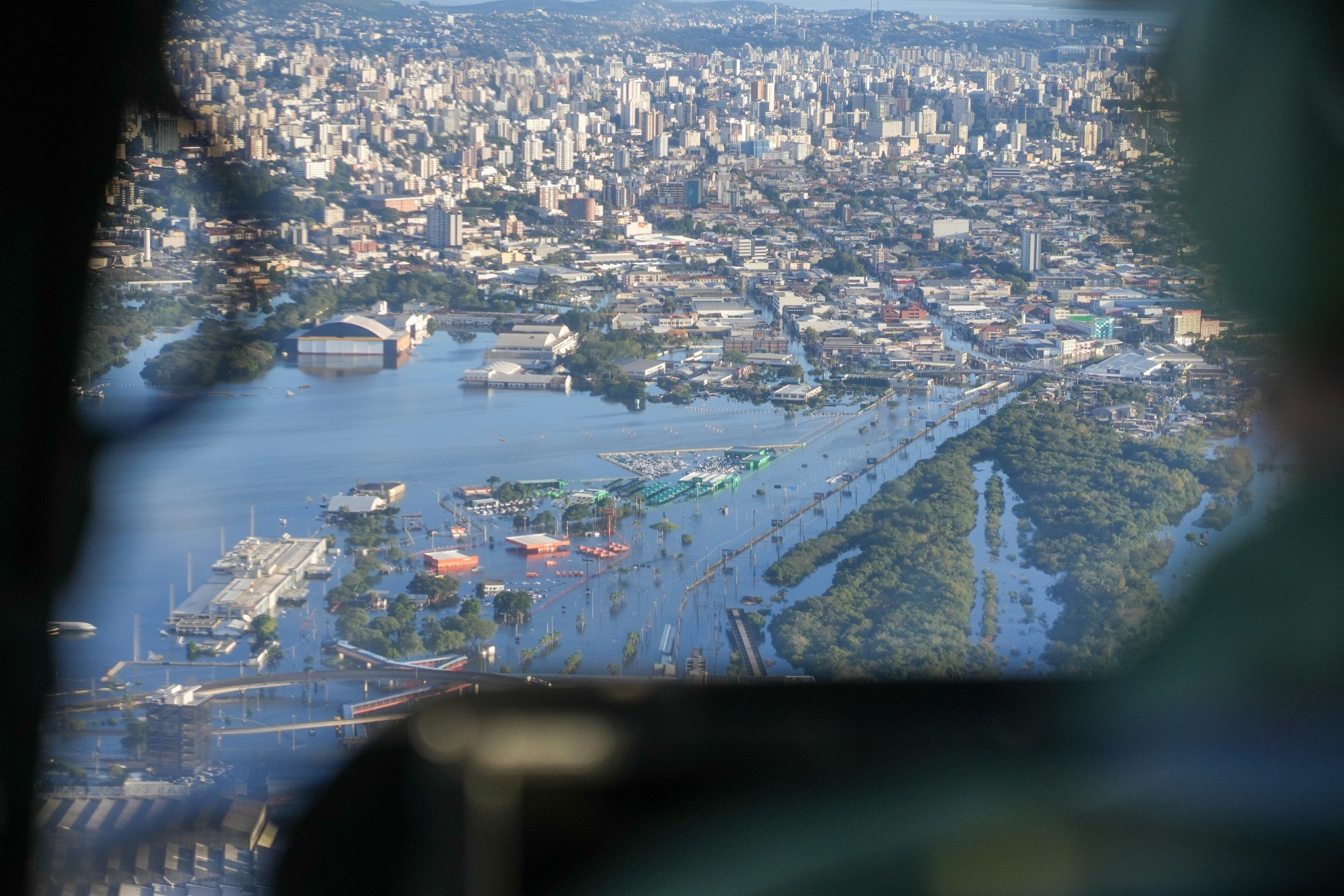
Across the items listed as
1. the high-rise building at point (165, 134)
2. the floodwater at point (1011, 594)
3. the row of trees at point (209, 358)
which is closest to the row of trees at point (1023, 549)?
the floodwater at point (1011, 594)

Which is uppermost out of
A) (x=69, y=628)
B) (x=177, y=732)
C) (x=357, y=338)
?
(x=357, y=338)

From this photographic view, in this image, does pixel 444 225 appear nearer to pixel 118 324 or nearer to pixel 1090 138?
pixel 118 324

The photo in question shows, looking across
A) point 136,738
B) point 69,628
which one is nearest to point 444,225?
point 69,628

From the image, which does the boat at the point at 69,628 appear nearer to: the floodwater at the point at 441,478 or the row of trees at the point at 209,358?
the floodwater at the point at 441,478

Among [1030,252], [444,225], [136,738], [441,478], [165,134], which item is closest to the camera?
[136,738]

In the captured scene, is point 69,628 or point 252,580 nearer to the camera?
point 69,628

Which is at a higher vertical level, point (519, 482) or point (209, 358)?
point (209, 358)

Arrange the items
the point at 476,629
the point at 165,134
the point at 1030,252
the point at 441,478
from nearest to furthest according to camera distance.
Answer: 1. the point at 165,134
2. the point at 476,629
3. the point at 441,478
4. the point at 1030,252
